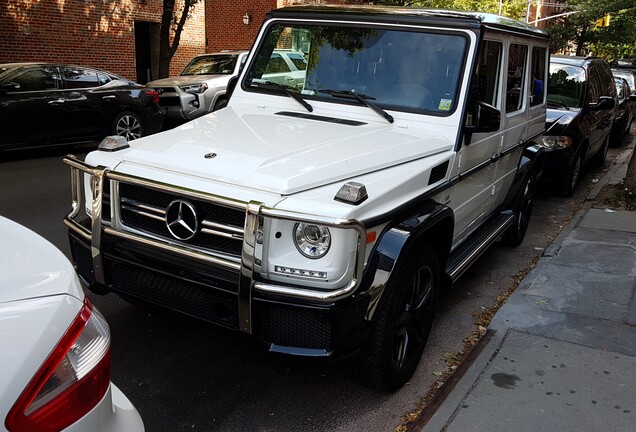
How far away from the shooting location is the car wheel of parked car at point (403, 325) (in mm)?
3172

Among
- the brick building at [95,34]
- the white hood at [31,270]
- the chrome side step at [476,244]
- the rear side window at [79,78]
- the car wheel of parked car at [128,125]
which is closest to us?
the white hood at [31,270]

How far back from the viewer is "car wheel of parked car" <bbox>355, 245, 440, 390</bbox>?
10.4 ft

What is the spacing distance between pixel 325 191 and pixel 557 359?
2.02 meters

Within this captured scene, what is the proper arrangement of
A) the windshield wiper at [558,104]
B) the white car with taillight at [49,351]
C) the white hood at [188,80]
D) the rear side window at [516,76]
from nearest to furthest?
1. the white car with taillight at [49,351]
2. the rear side window at [516,76]
3. the windshield wiper at [558,104]
4. the white hood at [188,80]

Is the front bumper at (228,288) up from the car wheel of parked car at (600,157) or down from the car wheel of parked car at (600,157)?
up

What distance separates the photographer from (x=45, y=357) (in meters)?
1.56

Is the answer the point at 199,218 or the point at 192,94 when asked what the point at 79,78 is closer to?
the point at 192,94

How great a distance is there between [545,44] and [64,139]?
26.4ft

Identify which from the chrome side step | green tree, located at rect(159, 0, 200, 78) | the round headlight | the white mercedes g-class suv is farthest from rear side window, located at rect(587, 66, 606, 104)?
green tree, located at rect(159, 0, 200, 78)

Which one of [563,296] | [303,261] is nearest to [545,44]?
[563,296]

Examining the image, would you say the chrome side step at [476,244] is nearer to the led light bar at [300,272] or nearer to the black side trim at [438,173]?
the black side trim at [438,173]

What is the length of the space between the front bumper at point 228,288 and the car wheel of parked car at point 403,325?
0.71 feet

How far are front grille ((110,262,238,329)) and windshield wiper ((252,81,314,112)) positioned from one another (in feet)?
5.91

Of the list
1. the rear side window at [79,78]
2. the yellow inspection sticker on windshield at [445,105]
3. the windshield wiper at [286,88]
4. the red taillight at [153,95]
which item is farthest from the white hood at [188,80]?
the yellow inspection sticker on windshield at [445,105]
